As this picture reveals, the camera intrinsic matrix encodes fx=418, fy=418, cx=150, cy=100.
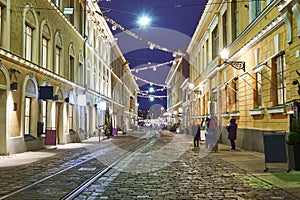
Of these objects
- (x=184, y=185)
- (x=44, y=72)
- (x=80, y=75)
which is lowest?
(x=184, y=185)

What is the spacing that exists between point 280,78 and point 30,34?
465 inches

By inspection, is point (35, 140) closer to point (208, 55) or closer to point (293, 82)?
point (293, 82)

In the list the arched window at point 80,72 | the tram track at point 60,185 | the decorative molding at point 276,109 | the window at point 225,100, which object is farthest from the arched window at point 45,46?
the decorative molding at point 276,109

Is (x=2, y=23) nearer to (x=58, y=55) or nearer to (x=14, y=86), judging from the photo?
(x=14, y=86)

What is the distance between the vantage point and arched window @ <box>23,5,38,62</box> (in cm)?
1892

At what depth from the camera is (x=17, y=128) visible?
705 inches

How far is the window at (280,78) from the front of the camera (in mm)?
14839

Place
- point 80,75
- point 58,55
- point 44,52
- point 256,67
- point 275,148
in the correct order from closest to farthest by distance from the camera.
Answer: point 275,148
point 256,67
point 44,52
point 58,55
point 80,75

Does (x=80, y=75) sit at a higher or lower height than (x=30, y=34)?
lower

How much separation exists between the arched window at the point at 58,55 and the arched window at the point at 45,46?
3.51ft

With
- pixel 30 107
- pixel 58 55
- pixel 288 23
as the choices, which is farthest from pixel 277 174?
pixel 58 55

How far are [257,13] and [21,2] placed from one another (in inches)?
409

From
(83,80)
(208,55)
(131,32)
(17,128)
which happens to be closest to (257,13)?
(17,128)

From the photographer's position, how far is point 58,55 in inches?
990
